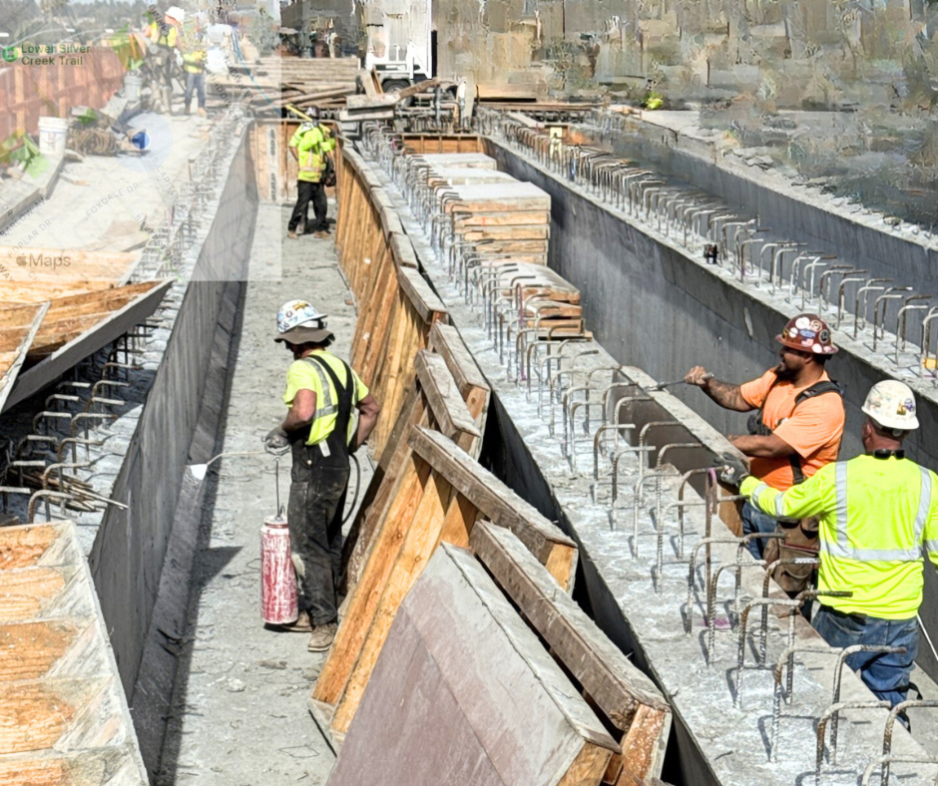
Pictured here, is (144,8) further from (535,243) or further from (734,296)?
(734,296)

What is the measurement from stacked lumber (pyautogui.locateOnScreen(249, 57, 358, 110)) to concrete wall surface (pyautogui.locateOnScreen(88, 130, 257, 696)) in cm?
1953

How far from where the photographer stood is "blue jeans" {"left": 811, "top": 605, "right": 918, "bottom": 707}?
6.05m

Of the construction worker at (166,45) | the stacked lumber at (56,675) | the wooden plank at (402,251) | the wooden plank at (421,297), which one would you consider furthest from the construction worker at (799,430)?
the construction worker at (166,45)

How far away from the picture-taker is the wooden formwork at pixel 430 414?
8414mm

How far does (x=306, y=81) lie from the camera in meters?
39.1

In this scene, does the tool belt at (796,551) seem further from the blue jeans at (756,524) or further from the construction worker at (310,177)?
the construction worker at (310,177)

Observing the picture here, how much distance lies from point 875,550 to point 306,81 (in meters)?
35.0

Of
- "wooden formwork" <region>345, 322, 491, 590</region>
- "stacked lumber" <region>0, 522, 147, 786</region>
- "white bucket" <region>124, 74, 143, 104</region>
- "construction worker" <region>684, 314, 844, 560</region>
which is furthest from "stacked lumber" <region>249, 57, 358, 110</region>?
"stacked lumber" <region>0, 522, 147, 786</region>

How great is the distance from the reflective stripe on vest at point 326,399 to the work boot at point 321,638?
137 centimetres

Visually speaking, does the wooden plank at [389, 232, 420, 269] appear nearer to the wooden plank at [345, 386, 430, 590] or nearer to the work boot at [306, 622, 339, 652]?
the wooden plank at [345, 386, 430, 590]

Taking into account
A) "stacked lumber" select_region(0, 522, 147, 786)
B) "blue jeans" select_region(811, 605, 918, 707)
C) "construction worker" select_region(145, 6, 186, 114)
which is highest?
"construction worker" select_region(145, 6, 186, 114)

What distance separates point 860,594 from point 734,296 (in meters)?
7.76

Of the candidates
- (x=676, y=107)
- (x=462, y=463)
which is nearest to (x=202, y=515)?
(x=462, y=463)

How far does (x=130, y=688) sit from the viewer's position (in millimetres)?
7621
